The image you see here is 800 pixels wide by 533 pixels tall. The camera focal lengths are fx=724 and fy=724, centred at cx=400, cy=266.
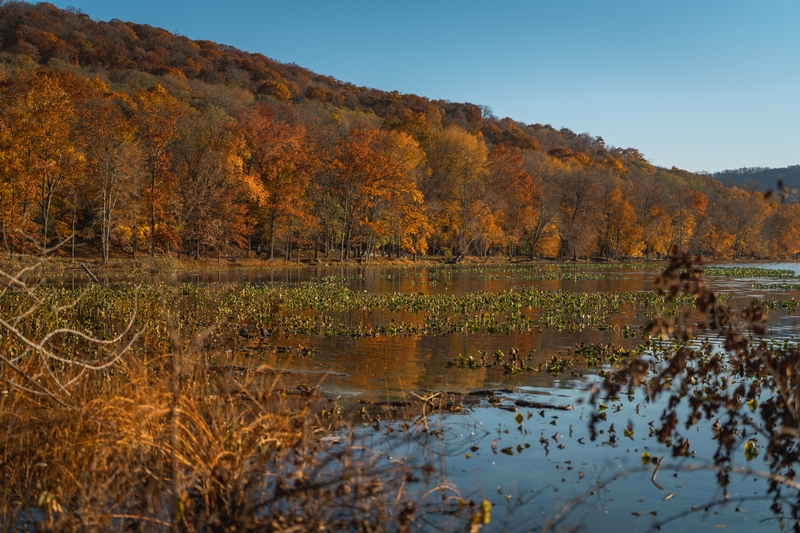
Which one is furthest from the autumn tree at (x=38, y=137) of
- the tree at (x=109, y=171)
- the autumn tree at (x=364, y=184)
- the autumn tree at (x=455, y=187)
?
the autumn tree at (x=455, y=187)

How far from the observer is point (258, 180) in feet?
179

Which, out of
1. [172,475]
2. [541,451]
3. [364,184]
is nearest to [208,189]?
[364,184]

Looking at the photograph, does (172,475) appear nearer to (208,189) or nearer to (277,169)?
(208,189)

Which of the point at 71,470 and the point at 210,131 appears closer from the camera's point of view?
the point at 71,470

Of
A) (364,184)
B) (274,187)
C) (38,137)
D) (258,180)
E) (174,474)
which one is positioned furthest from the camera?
(364,184)

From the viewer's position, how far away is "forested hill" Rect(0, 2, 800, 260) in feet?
139

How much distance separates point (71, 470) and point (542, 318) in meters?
16.0

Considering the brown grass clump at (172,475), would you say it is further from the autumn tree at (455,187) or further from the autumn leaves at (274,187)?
the autumn tree at (455,187)

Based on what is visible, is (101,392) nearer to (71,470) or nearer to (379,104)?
(71,470)

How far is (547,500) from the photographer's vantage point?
6.57 m

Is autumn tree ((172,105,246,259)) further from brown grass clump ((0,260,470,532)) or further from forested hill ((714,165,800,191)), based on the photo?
forested hill ((714,165,800,191))

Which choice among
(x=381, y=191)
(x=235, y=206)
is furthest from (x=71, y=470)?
(x=381, y=191)

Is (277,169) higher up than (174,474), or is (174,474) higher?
(277,169)

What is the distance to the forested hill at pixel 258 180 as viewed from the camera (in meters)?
42.4
